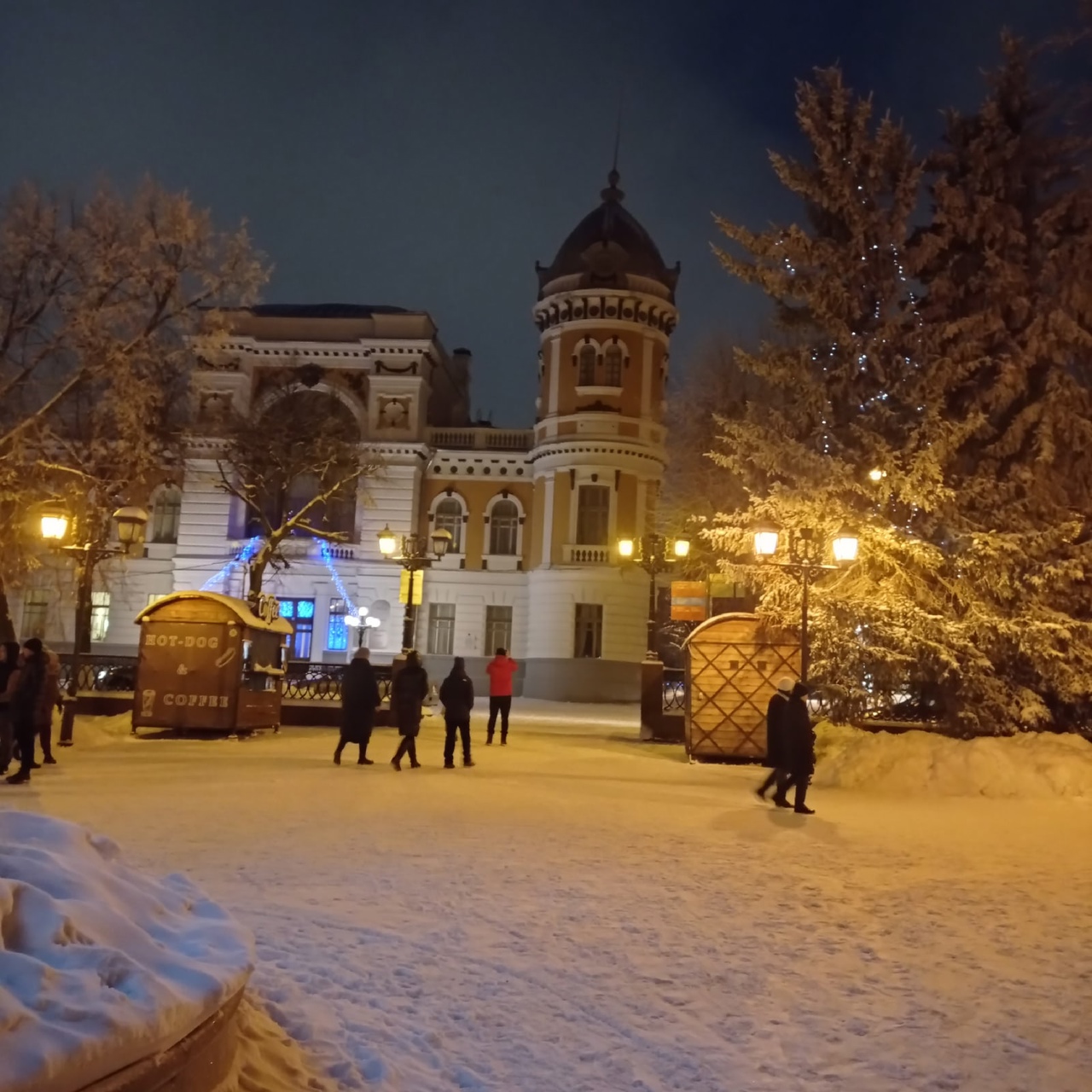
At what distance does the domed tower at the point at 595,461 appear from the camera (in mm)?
38656

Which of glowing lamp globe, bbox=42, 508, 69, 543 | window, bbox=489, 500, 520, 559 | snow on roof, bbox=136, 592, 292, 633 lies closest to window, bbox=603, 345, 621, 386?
window, bbox=489, 500, 520, 559

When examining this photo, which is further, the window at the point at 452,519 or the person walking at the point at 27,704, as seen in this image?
the window at the point at 452,519

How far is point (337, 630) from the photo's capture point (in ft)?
129

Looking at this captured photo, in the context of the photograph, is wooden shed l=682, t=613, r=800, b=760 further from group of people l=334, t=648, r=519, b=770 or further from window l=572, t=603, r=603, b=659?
window l=572, t=603, r=603, b=659

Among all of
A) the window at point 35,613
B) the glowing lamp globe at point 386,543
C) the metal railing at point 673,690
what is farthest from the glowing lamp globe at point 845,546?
the window at point 35,613

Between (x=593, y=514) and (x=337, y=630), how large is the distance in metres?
10.1

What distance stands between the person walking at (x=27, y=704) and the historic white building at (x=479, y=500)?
25.6 meters

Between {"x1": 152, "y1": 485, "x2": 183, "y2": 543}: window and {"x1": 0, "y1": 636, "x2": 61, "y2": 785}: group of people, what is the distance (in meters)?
29.1

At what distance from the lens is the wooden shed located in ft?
58.1

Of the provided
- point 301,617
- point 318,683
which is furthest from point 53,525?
point 301,617

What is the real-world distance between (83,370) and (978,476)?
16.6m

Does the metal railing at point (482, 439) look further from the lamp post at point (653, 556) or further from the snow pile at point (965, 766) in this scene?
the snow pile at point (965, 766)

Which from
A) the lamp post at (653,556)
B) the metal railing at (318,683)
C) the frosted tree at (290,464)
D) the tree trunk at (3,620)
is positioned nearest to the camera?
the lamp post at (653,556)

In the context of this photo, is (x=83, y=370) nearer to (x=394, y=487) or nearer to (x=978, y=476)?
(x=978, y=476)
